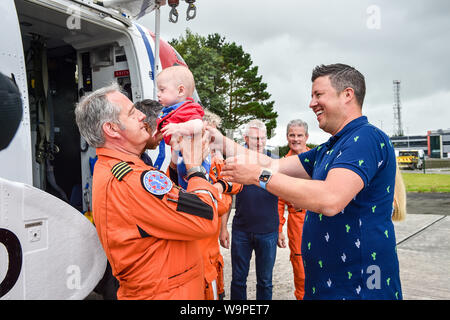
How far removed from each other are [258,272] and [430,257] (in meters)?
3.27

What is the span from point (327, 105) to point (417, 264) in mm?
4142

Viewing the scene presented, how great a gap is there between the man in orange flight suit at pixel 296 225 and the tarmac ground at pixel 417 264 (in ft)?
1.17

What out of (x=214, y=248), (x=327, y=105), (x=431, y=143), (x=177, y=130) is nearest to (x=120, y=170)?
(x=177, y=130)

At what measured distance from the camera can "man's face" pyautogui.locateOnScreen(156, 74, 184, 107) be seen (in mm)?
2004

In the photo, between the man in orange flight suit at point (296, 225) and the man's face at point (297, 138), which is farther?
the man's face at point (297, 138)

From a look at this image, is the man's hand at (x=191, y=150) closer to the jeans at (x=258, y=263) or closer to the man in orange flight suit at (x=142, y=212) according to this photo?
the man in orange flight suit at (x=142, y=212)

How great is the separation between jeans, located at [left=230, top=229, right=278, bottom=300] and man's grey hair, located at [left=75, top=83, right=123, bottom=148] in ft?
7.13

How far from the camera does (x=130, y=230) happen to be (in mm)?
1412

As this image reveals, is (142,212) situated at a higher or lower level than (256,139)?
lower

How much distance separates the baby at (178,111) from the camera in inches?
60.5

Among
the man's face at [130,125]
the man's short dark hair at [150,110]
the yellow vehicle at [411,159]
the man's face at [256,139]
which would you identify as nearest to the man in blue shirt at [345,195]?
the man's face at [130,125]

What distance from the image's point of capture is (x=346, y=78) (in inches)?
67.7

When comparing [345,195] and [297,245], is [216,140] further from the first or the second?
[297,245]

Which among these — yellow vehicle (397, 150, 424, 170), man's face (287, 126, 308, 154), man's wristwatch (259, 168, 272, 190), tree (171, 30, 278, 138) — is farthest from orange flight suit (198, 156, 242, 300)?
yellow vehicle (397, 150, 424, 170)
